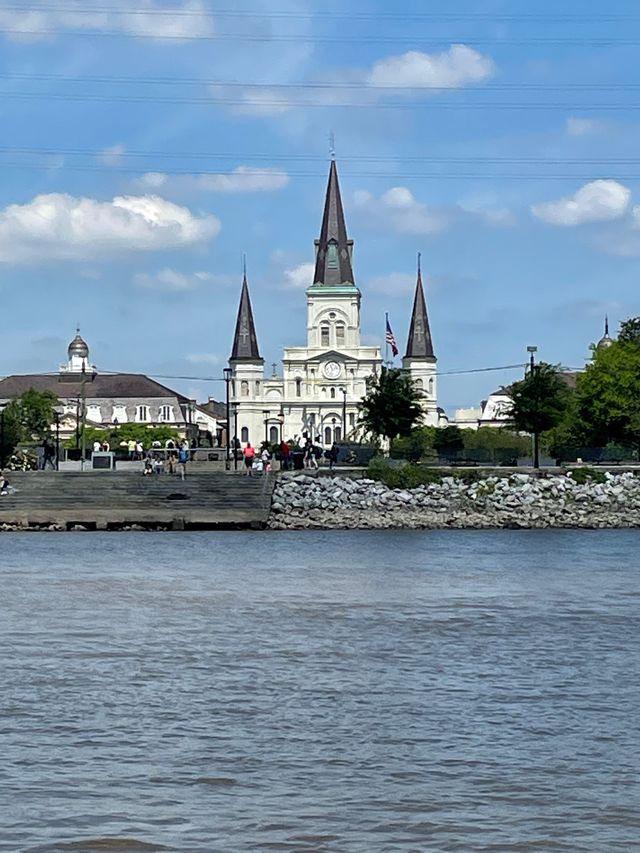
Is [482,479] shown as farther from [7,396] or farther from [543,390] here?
[7,396]

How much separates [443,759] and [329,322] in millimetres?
173409

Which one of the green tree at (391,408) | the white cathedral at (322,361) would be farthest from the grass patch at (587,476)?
the white cathedral at (322,361)

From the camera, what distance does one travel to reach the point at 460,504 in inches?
2232

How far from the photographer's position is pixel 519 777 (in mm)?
11734

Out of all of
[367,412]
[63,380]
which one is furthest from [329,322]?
[367,412]

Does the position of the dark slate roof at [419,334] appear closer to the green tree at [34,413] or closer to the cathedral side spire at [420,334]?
the cathedral side spire at [420,334]

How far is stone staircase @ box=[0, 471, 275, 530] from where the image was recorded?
54.1 meters

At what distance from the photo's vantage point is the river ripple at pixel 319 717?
10281mm

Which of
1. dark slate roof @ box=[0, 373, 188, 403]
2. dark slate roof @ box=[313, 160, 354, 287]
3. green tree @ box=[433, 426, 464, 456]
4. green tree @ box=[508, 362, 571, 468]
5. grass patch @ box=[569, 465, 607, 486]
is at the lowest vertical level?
grass patch @ box=[569, 465, 607, 486]

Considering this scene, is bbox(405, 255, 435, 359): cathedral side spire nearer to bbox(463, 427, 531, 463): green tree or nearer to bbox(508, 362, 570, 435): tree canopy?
bbox(463, 427, 531, 463): green tree

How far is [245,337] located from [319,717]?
17397 cm

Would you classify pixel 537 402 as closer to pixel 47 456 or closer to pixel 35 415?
pixel 47 456

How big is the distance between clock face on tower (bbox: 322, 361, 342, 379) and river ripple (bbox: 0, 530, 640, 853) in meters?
153

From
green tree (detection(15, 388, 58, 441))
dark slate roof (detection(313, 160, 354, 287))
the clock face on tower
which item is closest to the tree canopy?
green tree (detection(15, 388, 58, 441))
